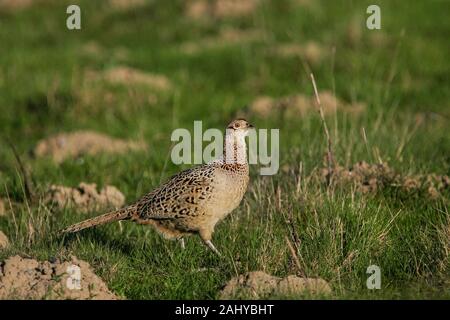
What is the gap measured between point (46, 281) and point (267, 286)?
1.34 m

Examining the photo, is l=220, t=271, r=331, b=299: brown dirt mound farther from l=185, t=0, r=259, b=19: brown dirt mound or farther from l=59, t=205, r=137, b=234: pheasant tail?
l=185, t=0, r=259, b=19: brown dirt mound

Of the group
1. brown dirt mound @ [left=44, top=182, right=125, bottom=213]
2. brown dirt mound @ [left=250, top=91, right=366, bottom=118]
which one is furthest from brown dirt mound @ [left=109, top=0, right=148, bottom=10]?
brown dirt mound @ [left=44, top=182, right=125, bottom=213]

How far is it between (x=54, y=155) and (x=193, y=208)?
4.30 m

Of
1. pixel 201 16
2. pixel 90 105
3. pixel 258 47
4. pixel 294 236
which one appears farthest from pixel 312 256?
pixel 201 16

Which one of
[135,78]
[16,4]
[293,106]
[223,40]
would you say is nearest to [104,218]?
[293,106]

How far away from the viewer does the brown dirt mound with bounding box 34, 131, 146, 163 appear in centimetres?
1003

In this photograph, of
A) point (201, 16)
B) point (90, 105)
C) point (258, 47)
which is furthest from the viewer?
point (201, 16)

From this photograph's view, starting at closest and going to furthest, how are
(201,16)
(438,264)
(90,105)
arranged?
(438,264), (90,105), (201,16)

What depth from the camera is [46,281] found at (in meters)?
5.46

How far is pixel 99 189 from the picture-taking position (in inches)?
346

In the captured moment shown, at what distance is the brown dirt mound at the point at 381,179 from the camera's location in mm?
7359

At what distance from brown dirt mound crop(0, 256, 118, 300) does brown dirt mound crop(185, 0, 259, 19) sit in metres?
11.6

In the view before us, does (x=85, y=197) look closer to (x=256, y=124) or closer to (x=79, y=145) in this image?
(x=79, y=145)
